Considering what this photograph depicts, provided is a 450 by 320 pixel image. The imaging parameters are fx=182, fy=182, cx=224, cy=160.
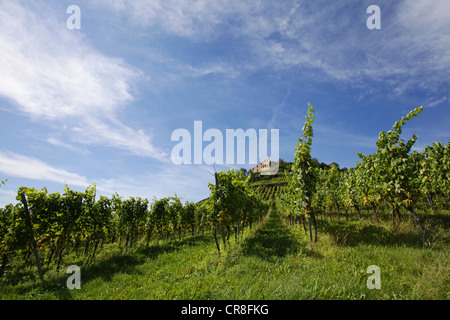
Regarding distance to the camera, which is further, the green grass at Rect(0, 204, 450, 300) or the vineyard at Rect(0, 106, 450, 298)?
the vineyard at Rect(0, 106, 450, 298)

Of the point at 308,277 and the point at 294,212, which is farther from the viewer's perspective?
the point at 294,212

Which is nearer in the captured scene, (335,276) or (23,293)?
(335,276)

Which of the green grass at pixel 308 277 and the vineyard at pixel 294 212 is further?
the vineyard at pixel 294 212

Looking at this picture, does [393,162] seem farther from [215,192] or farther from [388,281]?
[215,192]

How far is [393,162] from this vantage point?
28.6 feet

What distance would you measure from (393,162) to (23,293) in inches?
752

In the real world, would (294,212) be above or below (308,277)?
above
